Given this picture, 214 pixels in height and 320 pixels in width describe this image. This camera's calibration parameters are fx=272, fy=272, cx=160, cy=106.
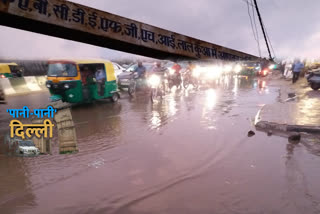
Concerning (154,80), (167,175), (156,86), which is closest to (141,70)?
(154,80)

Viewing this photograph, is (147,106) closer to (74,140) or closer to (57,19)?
(74,140)

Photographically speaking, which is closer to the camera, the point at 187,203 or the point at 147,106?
the point at 187,203

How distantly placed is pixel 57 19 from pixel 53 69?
8.54 m

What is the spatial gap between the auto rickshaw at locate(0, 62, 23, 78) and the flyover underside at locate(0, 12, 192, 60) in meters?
20.7

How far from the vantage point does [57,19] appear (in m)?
2.39

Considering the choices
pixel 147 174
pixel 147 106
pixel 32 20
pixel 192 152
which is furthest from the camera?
pixel 147 106

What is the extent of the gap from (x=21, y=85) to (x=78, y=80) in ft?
27.9

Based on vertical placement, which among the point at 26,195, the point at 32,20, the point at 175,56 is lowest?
the point at 26,195

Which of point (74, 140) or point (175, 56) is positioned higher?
point (175, 56)

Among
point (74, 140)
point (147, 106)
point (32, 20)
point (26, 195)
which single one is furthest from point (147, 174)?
point (147, 106)

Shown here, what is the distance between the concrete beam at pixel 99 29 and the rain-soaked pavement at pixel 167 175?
1.87 m

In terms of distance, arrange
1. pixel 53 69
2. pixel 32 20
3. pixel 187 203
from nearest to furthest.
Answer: pixel 32 20 → pixel 187 203 → pixel 53 69

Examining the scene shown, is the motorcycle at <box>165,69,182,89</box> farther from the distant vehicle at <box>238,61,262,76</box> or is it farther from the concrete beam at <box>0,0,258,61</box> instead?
the distant vehicle at <box>238,61,262,76</box>

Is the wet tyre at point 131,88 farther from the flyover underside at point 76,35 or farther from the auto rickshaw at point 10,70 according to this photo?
the flyover underside at point 76,35
